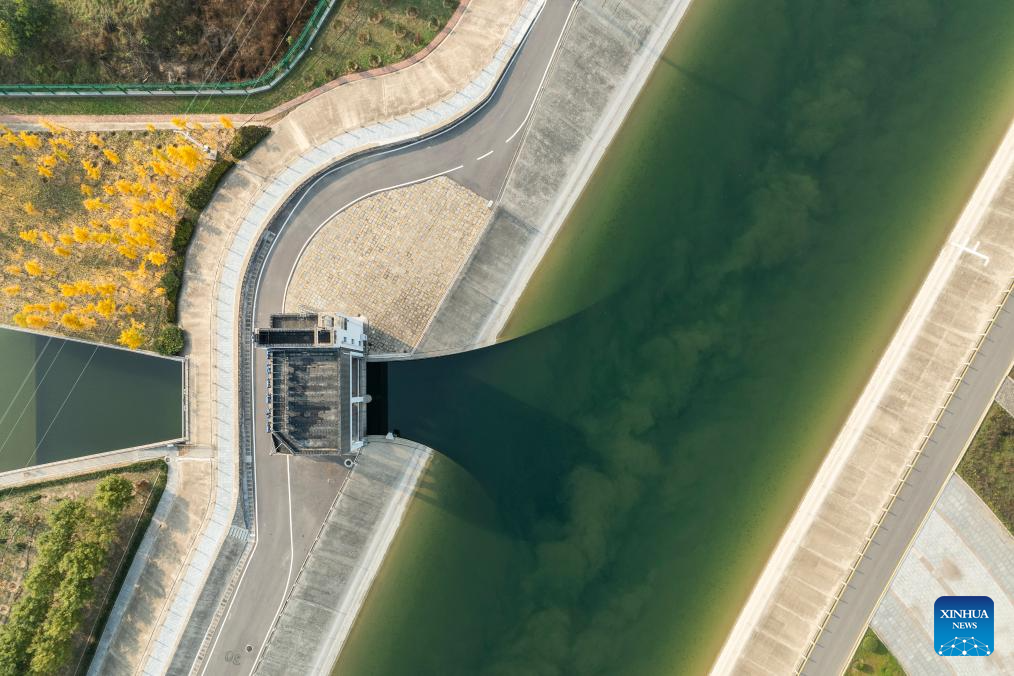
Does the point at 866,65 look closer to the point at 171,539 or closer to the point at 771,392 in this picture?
the point at 771,392

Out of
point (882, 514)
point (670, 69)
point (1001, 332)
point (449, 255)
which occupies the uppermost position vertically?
point (670, 69)

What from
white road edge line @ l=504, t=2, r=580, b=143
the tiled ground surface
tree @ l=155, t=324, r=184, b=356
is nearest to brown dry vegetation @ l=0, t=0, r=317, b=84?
the tiled ground surface

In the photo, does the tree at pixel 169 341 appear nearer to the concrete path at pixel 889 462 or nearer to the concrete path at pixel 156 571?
the concrete path at pixel 156 571

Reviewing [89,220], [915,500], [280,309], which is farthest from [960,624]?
[89,220]

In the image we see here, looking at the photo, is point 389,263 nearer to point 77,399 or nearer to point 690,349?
point 690,349

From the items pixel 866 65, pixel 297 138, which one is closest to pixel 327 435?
pixel 297 138

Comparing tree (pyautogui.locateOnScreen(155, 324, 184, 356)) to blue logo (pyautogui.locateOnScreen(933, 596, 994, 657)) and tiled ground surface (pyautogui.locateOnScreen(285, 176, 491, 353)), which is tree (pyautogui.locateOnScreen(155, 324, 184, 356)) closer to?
tiled ground surface (pyautogui.locateOnScreen(285, 176, 491, 353))
